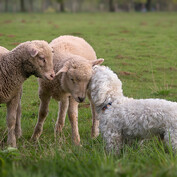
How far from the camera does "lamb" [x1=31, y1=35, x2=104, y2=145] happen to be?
470cm

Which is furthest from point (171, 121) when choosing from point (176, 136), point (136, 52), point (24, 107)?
point (136, 52)

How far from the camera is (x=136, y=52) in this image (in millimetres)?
12328

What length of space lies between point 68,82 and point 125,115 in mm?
1170

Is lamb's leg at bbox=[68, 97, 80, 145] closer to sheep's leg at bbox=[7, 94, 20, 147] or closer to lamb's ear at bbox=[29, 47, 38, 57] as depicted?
sheep's leg at bbox=[7, 94, 20, 147]

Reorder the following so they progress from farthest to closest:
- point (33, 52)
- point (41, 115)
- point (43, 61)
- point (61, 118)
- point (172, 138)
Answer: point (61, 118) → point (41, 115) → point (43, 61) → point (33, 52) → point (172, 138)

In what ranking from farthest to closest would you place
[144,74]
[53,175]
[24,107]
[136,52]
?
[136,52] < [144,74] < [24,107] < [53,175]

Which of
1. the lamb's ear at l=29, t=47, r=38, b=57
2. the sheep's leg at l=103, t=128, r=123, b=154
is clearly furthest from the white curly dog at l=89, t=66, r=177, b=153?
the lamb's ear at l=29, t=47, r=38, b=57

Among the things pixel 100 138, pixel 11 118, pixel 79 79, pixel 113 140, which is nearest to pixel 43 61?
pixel 79 79

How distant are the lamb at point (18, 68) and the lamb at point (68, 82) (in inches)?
10.3

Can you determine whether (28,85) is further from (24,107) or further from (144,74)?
(144,74)

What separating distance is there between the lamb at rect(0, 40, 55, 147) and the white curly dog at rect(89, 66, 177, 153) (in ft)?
2.45

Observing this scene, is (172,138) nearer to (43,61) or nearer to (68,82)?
(68,82)

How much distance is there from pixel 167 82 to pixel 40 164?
21.3 ft

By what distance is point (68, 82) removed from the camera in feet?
16.1
